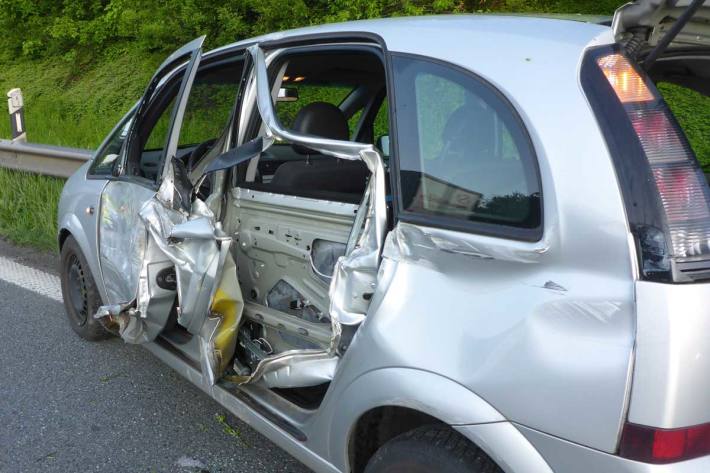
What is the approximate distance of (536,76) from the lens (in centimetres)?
184

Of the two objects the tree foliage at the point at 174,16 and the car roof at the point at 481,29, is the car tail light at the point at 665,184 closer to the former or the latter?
the car roof at the point at 481,29

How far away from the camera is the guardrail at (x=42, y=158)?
6.50 meters

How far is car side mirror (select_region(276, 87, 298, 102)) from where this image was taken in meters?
3.23

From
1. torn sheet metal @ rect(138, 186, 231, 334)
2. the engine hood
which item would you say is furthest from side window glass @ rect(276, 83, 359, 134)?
the engine hood

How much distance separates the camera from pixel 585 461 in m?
1.60

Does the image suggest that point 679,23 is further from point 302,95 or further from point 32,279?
→ point 32,279

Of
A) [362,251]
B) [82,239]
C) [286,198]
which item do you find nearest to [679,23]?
[362,251]

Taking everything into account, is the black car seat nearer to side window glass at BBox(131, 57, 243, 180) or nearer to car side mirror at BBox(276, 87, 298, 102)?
car side mirror at BBox(276, 87, 298, 102)

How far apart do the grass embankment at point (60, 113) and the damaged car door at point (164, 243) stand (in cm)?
268

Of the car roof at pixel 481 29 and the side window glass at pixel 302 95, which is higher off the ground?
the car roof at pixel 481 29

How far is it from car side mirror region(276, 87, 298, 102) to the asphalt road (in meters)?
1.62

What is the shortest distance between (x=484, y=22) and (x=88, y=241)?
2787 millimetres

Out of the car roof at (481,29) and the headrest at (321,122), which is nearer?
the car roof at (481,29)

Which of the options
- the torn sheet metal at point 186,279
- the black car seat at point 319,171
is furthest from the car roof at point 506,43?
the torn sheet metal at point 186,279
